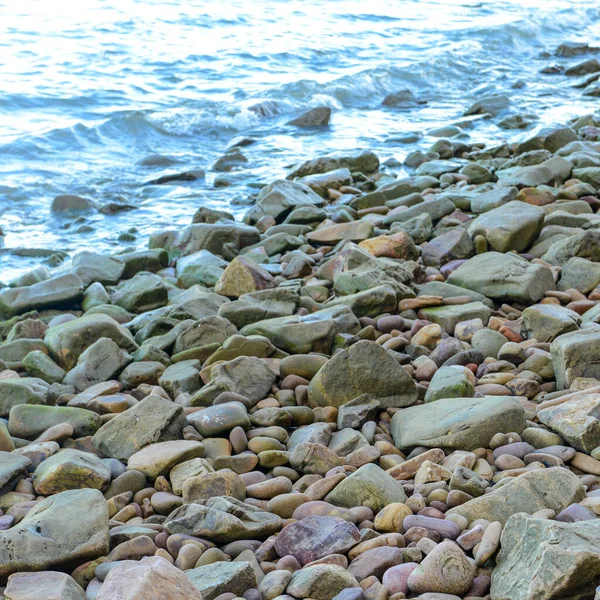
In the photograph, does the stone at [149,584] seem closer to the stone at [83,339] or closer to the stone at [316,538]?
the stone at [316,538]

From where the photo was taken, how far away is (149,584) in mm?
1812

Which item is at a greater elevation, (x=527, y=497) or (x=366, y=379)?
(x=527, y=497)

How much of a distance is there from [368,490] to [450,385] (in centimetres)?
82

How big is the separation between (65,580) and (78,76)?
12032mm

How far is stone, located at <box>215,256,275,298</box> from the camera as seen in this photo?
4.82m

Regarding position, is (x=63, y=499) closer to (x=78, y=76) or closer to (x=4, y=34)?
(x=78, y=76)

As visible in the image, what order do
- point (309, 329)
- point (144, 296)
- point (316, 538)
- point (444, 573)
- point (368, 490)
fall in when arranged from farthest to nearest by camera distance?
point (144, 296), point (309, 329), point (368, 490), point (316, 538), point (444, 573)

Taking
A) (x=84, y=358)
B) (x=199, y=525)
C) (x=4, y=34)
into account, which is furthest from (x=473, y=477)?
(x=4, y=34)

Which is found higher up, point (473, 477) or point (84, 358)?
point (473, 477)

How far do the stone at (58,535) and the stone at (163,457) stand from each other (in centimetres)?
37

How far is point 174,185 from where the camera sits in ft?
27.5

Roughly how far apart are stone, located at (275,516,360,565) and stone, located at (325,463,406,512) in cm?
16

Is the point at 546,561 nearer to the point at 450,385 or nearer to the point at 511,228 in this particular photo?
the point at 450,385

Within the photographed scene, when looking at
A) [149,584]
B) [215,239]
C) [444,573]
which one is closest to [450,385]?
[444,573]
